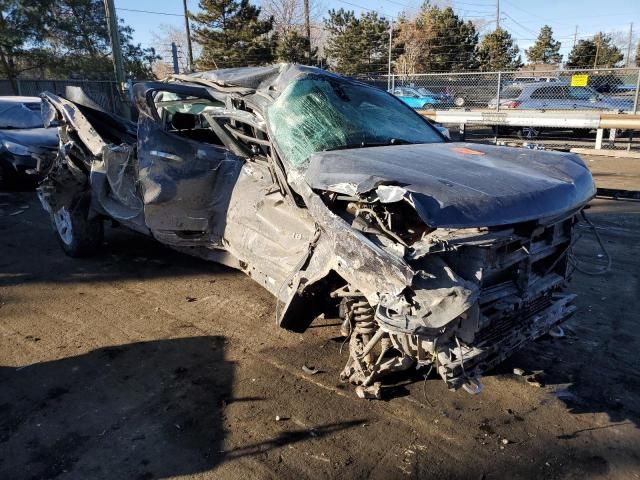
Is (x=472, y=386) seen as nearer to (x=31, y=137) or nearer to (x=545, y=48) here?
(x=31, y=137)

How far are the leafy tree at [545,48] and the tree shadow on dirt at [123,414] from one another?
4474 centimetres

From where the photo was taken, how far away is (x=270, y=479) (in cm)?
242

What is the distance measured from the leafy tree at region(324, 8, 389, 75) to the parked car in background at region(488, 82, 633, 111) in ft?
60.0

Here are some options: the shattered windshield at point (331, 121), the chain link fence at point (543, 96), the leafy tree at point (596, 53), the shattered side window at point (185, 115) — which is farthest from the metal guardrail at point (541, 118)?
the leafy tree at point (596, 53)

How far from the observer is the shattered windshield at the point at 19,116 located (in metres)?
9.79

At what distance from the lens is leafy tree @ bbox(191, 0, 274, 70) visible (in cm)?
3059

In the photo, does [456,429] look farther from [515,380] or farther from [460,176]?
[460,176]

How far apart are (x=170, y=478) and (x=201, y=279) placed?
9.06 feet

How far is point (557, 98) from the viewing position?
51.8 feet

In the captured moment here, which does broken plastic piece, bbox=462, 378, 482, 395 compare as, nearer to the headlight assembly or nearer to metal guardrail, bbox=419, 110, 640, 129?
the headlight assembly

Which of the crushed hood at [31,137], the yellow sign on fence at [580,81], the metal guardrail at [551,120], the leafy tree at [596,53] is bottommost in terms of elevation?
the metal guardrail at [551,120]

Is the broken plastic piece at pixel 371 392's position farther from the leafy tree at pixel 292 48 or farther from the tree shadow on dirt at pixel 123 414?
the leafy tree at pixel 292 48

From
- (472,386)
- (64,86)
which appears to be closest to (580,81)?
(472,386)

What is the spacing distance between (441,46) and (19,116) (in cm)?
2890
